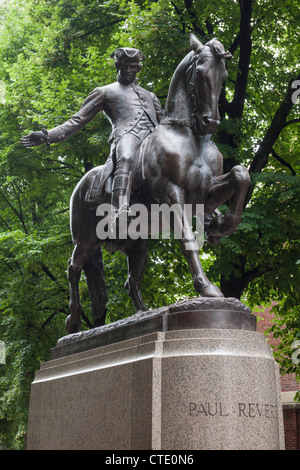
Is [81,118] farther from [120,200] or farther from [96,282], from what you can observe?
[96,282]

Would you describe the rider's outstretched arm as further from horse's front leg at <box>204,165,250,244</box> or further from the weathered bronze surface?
the weathered bronze surface

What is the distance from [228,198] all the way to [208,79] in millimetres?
1261

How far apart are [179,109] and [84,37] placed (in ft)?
34.6

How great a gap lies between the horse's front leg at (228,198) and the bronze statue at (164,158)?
0.03 feet

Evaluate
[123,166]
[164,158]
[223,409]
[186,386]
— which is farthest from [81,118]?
[223,409]

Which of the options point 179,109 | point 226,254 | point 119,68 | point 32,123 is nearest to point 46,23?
point 32,123

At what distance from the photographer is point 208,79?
6.50m

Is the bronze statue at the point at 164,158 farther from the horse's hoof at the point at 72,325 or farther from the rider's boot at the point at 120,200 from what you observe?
the horse's hoof at the point at 72,325

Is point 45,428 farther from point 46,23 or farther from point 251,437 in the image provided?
point 46,23

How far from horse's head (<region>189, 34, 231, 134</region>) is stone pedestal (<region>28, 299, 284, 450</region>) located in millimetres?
1898

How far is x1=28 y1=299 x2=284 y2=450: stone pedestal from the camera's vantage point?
17.3ft

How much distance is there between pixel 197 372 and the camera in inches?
213

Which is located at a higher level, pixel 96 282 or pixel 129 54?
pixel 129 54

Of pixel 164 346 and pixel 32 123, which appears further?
pixel 32 123
